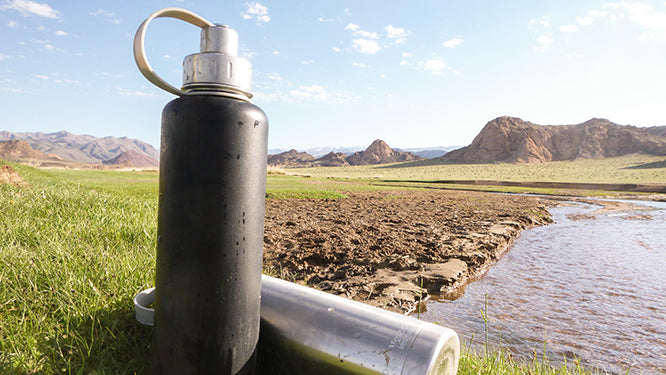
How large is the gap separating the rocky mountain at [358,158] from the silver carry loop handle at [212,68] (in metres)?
151

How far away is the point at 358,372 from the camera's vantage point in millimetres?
1604

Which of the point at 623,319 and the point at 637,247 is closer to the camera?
the point at 623,319

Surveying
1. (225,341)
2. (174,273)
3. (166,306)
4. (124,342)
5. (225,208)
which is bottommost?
(124,342)

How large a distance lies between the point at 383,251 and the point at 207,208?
5.26 meters

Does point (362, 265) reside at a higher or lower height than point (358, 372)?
lower

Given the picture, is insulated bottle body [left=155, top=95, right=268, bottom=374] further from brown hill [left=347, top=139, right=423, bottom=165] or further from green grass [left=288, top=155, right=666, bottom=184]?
brown hill [left=347, top=139, right=423, bottom=165]

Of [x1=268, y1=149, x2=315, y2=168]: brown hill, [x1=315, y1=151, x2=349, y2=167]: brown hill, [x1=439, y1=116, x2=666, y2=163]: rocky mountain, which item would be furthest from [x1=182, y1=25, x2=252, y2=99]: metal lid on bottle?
[x1=268, y1=149, x2=315, y2=168]: brown hill

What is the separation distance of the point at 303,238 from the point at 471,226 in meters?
4.76

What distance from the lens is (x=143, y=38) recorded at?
141 cm

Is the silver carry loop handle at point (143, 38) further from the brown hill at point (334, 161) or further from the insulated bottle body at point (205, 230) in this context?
the brown hill at point (334, 161)

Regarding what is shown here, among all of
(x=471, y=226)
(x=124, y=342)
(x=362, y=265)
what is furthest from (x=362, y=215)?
(x=124, y=342)

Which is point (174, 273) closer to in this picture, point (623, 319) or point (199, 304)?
point (199, 304)

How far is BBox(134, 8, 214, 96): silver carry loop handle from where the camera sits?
1.40 m

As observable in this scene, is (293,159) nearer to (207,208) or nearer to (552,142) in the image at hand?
(552,142)
